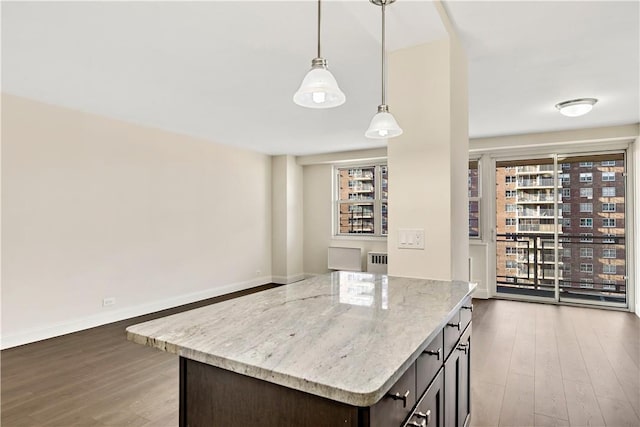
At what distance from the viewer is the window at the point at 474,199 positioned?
577 centimetres

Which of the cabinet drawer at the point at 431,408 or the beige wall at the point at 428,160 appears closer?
the cabinet drawer at the point at 431,408

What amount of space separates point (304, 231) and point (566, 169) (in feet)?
14.5

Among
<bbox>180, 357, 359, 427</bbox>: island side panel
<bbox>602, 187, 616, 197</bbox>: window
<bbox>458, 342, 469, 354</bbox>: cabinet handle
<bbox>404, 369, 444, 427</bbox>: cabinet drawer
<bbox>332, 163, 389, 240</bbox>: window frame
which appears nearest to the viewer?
<bbox>180, 357, 359, 427</bbox>: island side panel

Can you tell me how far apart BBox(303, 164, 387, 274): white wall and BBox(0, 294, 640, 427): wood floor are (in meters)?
3.31

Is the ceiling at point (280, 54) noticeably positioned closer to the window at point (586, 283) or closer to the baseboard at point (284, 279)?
the window at point (586, 283)

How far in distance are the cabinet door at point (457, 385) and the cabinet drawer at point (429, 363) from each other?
15 cm

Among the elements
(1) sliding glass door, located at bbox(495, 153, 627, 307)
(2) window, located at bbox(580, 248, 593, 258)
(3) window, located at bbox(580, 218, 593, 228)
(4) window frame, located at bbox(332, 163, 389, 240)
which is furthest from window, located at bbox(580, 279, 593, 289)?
(4) window frame, located at bbox(332, 163, 389, 240)

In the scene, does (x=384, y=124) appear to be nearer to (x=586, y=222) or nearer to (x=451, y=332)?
(x=451, y=332)

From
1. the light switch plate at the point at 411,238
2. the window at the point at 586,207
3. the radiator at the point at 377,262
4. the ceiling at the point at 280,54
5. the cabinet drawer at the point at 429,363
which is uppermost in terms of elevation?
Answer: the ceiling at the point at 280,54

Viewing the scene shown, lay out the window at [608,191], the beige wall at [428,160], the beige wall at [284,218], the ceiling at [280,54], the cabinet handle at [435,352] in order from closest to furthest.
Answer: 1. the cabinet handle at [435,352]
2. the ceiling at [280,54]
3. the beige wall at [428,160]
4. the window at [608,191]
5. the beige wall at [284,218]

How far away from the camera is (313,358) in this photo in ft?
3.21

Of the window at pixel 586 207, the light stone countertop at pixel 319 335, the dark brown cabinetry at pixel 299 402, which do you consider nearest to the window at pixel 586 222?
the window at pixel 586 207

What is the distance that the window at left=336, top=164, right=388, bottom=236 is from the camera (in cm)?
665

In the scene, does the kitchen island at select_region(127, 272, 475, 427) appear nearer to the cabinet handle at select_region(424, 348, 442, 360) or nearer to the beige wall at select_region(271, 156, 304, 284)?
the cabinet handle at select_region(424, 348, 442, 360)
